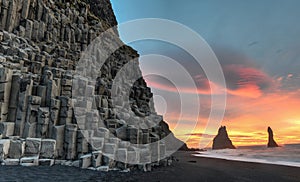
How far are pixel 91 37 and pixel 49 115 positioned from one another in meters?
15.3

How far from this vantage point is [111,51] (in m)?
31.9

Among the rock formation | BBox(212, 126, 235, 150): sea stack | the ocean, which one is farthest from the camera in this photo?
BBox(212, 126, 235, 150): sea stack

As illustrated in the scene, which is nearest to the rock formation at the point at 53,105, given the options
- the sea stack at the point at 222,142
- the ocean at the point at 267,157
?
the ocean at the point at 267,157

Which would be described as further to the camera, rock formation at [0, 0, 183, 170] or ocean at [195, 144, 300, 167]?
ocean at [195, 144, 300, 167]

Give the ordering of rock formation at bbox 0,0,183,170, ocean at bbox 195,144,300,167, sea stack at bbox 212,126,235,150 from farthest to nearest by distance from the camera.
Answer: sea stack at bbox 212,126,235,150
ocean at bbox 195,144,300,167
rock formation at bbox 0,0,183,170

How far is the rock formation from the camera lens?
13461 mm

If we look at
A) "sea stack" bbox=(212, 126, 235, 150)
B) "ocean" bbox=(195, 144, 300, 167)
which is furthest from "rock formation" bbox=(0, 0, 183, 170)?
"sea stack" bbox=(212, 126, 235, 150)

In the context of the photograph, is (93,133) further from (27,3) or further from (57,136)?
(27,3)

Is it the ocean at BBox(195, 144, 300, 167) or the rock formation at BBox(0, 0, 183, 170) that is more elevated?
the rock formation at BBox(0, 0, 183, 170)

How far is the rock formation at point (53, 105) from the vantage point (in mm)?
13461

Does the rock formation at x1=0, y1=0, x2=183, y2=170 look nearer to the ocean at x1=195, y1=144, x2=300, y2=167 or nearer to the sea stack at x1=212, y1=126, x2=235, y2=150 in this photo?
the ocean at x1=195, y1=144, x2=300, y2=167

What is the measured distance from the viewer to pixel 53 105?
578 inches

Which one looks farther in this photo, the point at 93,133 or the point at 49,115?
the point at 93,133

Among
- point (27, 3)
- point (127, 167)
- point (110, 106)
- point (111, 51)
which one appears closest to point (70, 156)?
point (127, 167)
